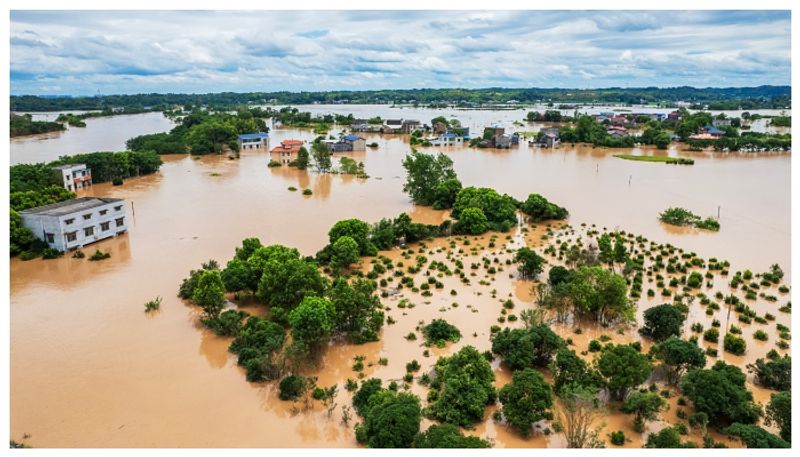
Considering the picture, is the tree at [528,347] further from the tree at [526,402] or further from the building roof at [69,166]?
the building roof at [69,166]

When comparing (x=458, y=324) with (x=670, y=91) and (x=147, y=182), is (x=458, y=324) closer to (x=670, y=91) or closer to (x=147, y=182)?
(x=147, y=182)

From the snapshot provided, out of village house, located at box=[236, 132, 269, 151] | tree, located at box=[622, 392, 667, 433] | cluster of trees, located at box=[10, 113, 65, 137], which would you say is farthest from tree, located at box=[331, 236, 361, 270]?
cluster of trees, located at box=[10, 113, 65, 137]

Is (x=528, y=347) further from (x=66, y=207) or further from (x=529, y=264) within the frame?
(x=66, y=207)

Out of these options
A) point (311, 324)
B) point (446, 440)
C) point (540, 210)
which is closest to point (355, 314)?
point (311, 324)

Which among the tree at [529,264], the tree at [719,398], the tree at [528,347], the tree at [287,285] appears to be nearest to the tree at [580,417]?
the tree at [528,347]

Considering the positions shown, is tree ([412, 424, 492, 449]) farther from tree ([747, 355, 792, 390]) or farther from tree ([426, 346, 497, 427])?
tree ([747, 355, 792, 390])
